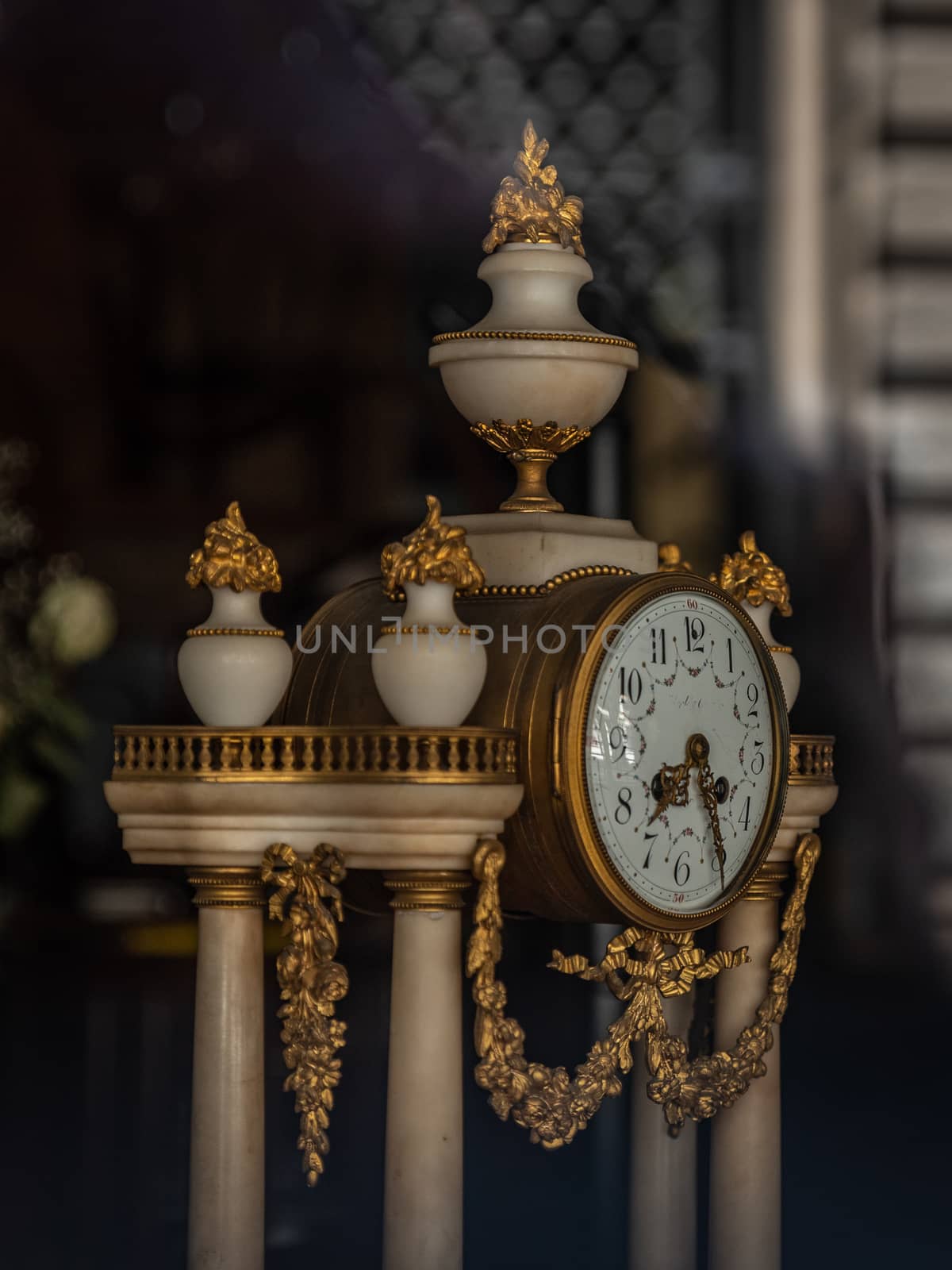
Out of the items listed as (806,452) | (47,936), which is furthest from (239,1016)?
(47,936)

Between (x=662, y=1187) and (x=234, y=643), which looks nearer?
(x=234, y=643)

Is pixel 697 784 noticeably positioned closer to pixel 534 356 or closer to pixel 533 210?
pixel 534 356

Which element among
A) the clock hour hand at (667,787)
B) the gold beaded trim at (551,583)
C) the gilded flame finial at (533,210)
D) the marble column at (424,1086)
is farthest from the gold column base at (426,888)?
the gilded flame finial at (533,210)

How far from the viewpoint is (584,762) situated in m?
3.10

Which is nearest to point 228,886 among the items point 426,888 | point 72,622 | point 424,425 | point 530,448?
point 426,888

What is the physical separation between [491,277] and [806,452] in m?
3.05

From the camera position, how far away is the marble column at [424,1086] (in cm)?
309

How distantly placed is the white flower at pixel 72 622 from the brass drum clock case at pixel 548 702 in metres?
3.96

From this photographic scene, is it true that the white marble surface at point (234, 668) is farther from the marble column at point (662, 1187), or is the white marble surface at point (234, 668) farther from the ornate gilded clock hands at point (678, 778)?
the marble column at point (662, 1187)

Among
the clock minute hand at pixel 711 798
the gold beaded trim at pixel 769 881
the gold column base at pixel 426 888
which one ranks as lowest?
the gold column base at pixel 426 888

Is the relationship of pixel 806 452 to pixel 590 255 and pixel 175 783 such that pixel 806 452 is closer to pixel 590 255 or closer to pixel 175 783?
pixel 590 255

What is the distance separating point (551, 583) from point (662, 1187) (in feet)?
3.17

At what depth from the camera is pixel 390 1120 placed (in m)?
3.11

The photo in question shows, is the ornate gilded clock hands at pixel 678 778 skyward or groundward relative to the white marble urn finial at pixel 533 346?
groundward
